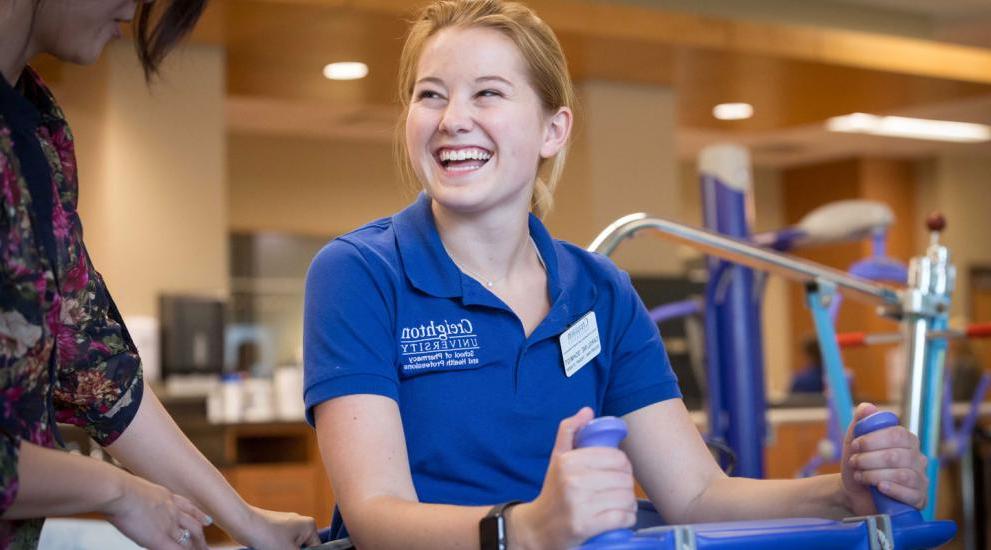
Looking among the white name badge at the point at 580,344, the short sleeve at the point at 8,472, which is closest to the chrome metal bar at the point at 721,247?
the white name badge at the point at 580,344

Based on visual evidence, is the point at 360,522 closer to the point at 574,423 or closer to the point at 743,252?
the point at 574,423

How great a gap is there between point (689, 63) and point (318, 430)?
5322 millimetres

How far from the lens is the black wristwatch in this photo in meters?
1.11

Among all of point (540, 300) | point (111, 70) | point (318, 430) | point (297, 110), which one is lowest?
point (318, 430)

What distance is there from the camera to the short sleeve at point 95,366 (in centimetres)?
128

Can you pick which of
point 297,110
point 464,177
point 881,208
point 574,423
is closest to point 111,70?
point 297,110

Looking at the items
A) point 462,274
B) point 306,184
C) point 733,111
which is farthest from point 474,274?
point 306,184

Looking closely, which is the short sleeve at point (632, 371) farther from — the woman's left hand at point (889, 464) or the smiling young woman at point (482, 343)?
the woman's left hand at point (889, 464)

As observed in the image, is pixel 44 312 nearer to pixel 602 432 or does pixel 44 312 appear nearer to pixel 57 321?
pixel 57 321

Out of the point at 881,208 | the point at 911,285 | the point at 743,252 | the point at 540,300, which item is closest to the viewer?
the point at 540,300

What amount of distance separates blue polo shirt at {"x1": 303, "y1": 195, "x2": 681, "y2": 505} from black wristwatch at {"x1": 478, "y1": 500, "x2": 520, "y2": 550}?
Result: 0.79 ft

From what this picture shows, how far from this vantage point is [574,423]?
1.05 meters

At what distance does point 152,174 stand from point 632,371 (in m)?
4.39

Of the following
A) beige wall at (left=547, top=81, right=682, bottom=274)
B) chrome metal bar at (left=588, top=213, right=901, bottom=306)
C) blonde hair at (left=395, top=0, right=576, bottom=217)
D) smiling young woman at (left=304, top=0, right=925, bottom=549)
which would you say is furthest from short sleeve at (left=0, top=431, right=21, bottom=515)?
beige wall at (left=547, top=81, right=682, bottom=274)
